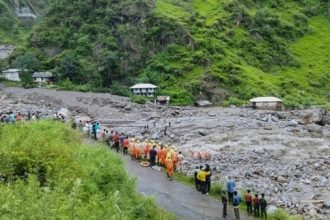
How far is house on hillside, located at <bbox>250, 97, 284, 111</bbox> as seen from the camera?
82.3m

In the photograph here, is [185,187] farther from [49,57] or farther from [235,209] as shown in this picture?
[49,57]

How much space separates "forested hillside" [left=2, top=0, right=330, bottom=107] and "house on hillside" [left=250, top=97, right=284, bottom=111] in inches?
154

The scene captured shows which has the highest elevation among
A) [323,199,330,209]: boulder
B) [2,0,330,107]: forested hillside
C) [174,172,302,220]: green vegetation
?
[2,0,330,107]: forested hillside

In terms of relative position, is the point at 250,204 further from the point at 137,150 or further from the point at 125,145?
the point at 125,145

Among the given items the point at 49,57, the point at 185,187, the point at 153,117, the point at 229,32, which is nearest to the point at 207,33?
the point at 229,32

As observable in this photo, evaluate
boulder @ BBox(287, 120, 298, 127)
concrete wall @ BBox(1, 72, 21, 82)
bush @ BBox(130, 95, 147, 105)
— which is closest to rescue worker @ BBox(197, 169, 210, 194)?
boulder @ BBox(287, 120, 298, 127)

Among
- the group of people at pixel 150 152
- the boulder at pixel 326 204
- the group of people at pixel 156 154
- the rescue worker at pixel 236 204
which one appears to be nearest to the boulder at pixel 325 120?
the group of people at pixel 150 152

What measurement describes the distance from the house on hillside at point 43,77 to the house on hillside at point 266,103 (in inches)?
1675

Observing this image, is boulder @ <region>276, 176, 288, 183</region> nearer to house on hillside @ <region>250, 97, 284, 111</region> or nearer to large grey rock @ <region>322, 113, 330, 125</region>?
large grey rock @ <region>322, 113, 330, 125</region>

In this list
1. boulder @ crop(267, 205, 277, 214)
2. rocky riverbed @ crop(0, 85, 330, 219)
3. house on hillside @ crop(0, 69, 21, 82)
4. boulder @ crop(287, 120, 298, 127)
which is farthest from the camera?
house on hillside @ crop(0, 69, 21, 82)

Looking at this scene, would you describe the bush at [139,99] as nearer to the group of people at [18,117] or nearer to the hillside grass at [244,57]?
the hillside grass at [244,57]

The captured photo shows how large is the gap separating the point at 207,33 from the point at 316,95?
2729 cm

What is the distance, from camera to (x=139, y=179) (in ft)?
105

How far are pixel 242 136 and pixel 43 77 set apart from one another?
58035mm
